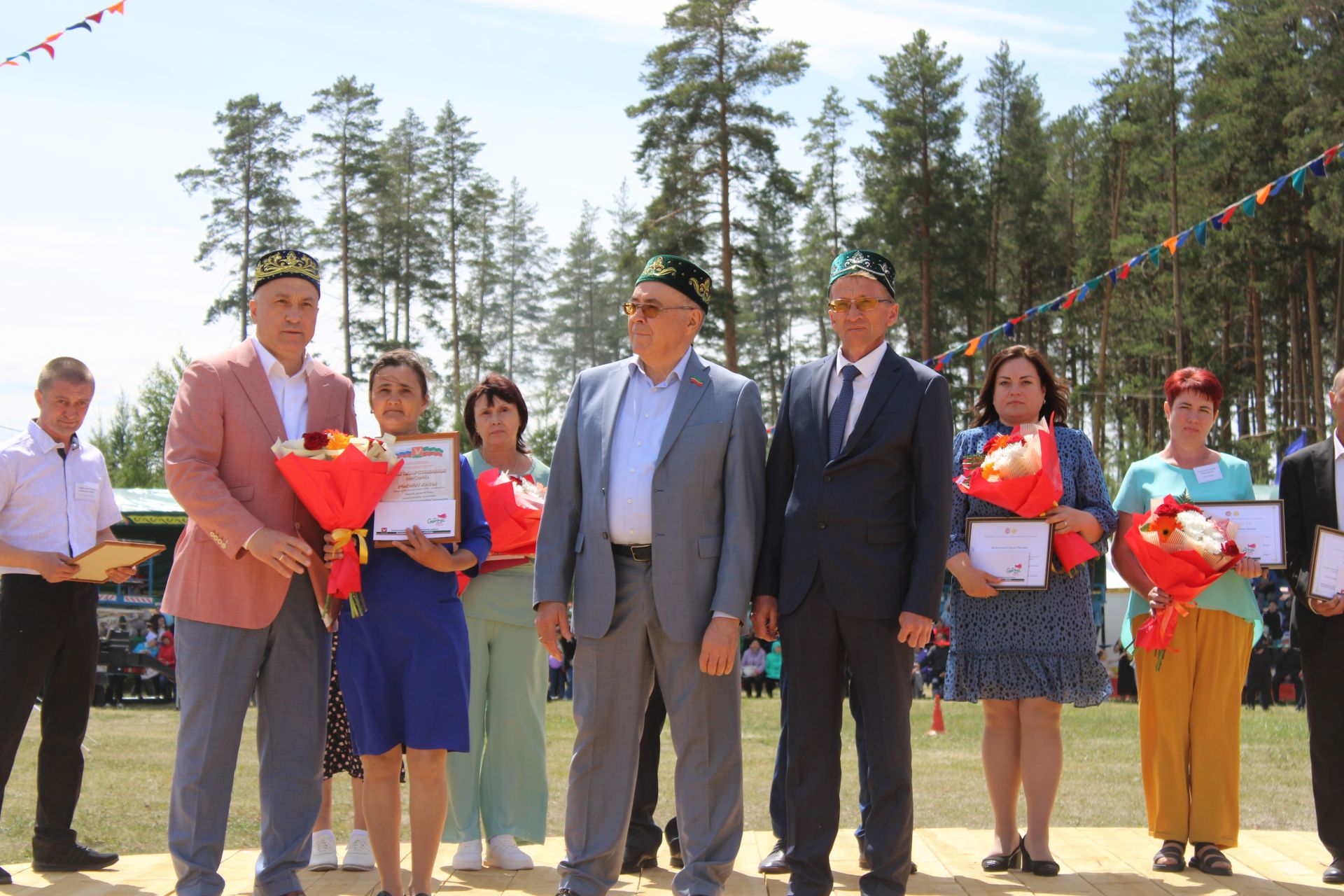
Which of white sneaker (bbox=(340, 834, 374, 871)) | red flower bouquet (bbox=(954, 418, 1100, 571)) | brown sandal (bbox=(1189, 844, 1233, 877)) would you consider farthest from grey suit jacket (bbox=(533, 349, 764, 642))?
brown sandal (bbox=(1189, 844, 1233, 877))

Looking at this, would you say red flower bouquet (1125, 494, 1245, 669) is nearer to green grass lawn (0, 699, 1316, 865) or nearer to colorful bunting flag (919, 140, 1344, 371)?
green grass lawn (0, 699, 1316, 865)

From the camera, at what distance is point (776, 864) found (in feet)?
15.6

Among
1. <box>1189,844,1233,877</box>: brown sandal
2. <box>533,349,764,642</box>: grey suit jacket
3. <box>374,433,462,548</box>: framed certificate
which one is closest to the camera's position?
<box>533,349,764,642</box>: grey suit jacket

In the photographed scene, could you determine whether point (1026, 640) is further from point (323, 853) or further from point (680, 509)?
point (323, 853)

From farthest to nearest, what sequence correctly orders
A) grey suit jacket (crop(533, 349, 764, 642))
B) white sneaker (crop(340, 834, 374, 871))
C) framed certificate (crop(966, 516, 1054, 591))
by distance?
white sneaker (crop(340, 834, 374, 871)), framed certificate (crop(966, 516, 1054, 591)), grey suit jacket (crop(533, 349, 764, 642))

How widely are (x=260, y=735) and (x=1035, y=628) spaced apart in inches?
116

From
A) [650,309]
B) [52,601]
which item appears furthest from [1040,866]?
[52,601]

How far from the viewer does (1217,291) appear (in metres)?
28.5

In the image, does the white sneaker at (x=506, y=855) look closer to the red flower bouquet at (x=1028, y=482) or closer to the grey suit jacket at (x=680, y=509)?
the grey suit jacket at (x=680, y=509)

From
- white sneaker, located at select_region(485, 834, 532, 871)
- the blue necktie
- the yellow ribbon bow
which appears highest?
the blue necktie

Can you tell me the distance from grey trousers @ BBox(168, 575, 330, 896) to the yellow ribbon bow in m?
0.32

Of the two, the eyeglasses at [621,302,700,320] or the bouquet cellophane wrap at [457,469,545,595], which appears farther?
the bouquet cellophane wrap at [457,469,545,595]

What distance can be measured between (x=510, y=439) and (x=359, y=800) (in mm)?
1636

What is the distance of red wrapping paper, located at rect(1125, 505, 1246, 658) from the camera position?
15.6 ft
